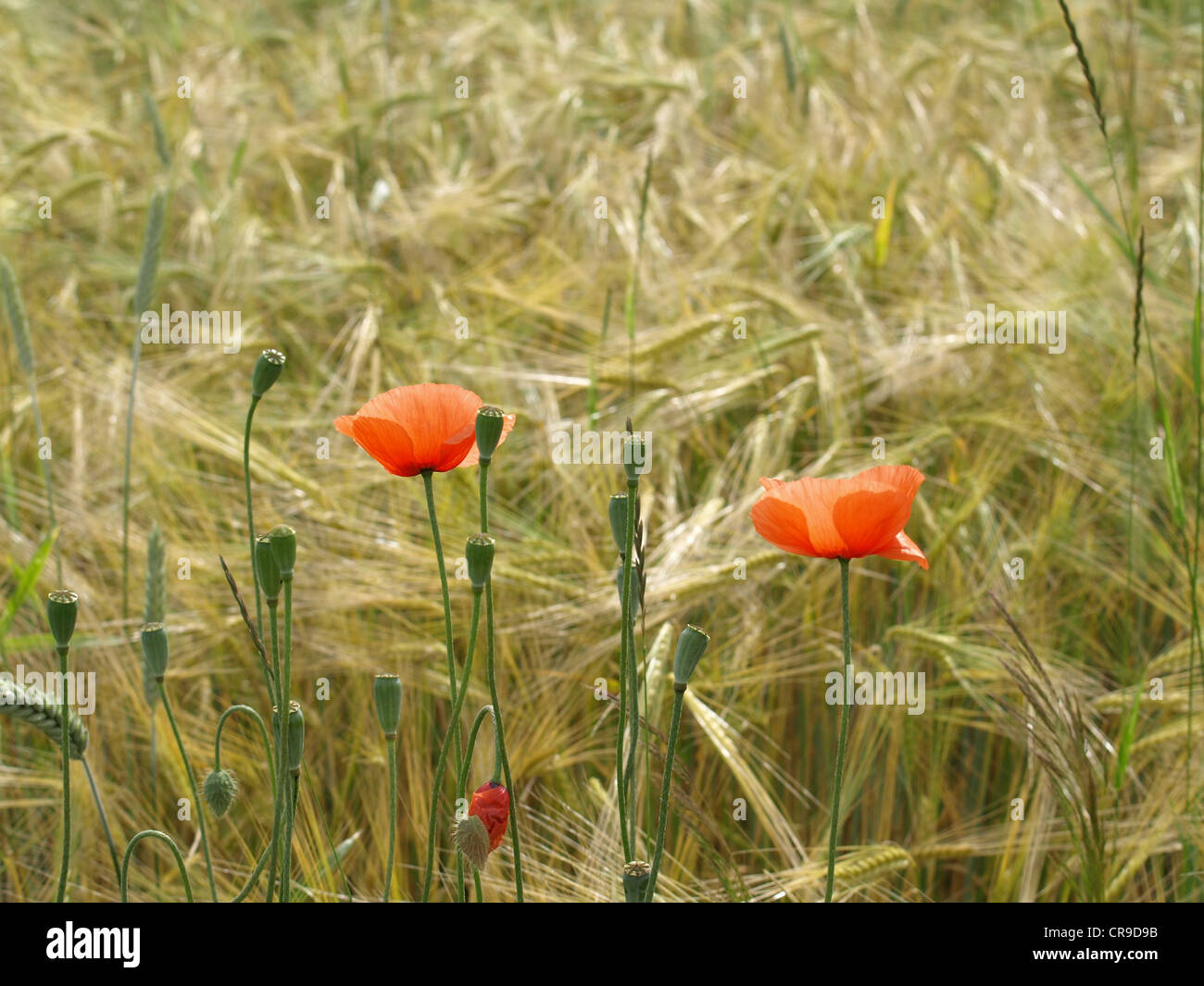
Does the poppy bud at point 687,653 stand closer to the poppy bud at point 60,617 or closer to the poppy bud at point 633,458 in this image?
the poppy bud at point 633,458

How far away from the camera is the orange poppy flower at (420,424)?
1.87 ft

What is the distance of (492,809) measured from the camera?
1.82 feet

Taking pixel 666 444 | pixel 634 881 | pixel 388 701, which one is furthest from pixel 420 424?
pixel 666 444

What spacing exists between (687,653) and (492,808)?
0.43ft

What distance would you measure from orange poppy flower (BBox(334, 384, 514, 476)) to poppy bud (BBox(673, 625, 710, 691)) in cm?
14

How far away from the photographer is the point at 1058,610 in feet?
4.19

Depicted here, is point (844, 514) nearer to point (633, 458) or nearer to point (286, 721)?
point (633, 458)

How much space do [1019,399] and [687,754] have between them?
2.49 ft

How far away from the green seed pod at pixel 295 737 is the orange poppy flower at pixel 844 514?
27 cm

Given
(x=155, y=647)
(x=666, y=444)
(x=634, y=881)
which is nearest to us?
(x=634, y=881)

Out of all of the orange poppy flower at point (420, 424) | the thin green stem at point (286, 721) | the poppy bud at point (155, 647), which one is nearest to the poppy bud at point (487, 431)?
the orange poppy flower at point (420, 424)

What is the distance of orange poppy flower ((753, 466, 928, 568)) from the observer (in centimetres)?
54
